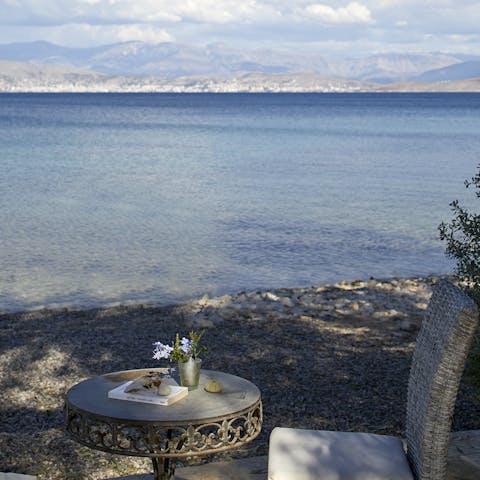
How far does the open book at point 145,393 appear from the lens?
14.4 feet

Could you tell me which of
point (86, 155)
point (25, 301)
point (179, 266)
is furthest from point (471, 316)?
point (86, 155)

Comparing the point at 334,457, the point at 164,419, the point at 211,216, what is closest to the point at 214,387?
the point at 164,419

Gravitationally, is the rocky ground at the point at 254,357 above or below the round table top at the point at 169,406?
below

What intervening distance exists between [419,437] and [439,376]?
370mm

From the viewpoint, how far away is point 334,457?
4.18 meters

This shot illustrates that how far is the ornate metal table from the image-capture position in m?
4.20

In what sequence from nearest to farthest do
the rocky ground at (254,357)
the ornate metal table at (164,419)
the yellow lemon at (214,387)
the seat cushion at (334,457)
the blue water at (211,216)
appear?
the seat cushion at (334,457), the ornate metal table at (164,419), the yellow lemon at (214,387), the rocky ground at (254,357), the blue water at (211,216)

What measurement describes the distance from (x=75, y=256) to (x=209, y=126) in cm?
4666

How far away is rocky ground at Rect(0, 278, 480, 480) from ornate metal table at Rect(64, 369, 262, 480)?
4.00 ft

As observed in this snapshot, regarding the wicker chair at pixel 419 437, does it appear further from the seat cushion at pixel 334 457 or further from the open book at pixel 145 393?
the open book at pixel 145 393

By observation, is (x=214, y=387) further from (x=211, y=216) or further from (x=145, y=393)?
(x=211, y=216)

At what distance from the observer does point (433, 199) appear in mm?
22719

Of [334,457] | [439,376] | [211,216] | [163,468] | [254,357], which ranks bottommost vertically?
[211,216]

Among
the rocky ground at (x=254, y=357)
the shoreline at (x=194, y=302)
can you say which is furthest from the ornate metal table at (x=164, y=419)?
the shoreline at (x=194, y=302)
